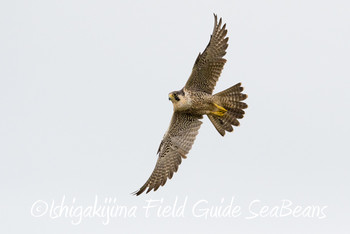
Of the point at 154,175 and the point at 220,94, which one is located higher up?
the point at 220,94

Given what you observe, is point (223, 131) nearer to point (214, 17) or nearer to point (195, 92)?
point (195, 92)

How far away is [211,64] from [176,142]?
84.9 inches

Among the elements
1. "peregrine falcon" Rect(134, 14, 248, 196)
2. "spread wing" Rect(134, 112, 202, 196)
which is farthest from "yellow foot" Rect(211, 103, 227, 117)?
"spread wing" Rect(134, 112, 202, 196)

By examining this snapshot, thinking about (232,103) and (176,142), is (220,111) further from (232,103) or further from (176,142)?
(176,142)

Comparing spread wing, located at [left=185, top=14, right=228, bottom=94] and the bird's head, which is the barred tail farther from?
the bird's head

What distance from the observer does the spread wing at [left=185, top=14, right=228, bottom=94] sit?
58.2ft

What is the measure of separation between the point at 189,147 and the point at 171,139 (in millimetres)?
484

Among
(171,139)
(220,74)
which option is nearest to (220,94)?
(220,74)

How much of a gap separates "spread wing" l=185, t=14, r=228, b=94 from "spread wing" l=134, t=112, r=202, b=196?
960 mm

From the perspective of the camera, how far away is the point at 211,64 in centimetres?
1786

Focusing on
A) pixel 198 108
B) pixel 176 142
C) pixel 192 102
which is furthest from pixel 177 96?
pixel 176 142

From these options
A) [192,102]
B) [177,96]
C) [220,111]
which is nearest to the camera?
[177,96]

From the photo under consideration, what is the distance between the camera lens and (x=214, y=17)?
58.9 feet

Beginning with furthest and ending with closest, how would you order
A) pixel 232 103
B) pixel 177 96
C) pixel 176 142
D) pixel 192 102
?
1. pixel 176 142
2. pixel 232 103
3. pixel 192 102
4. pixel 177 96
